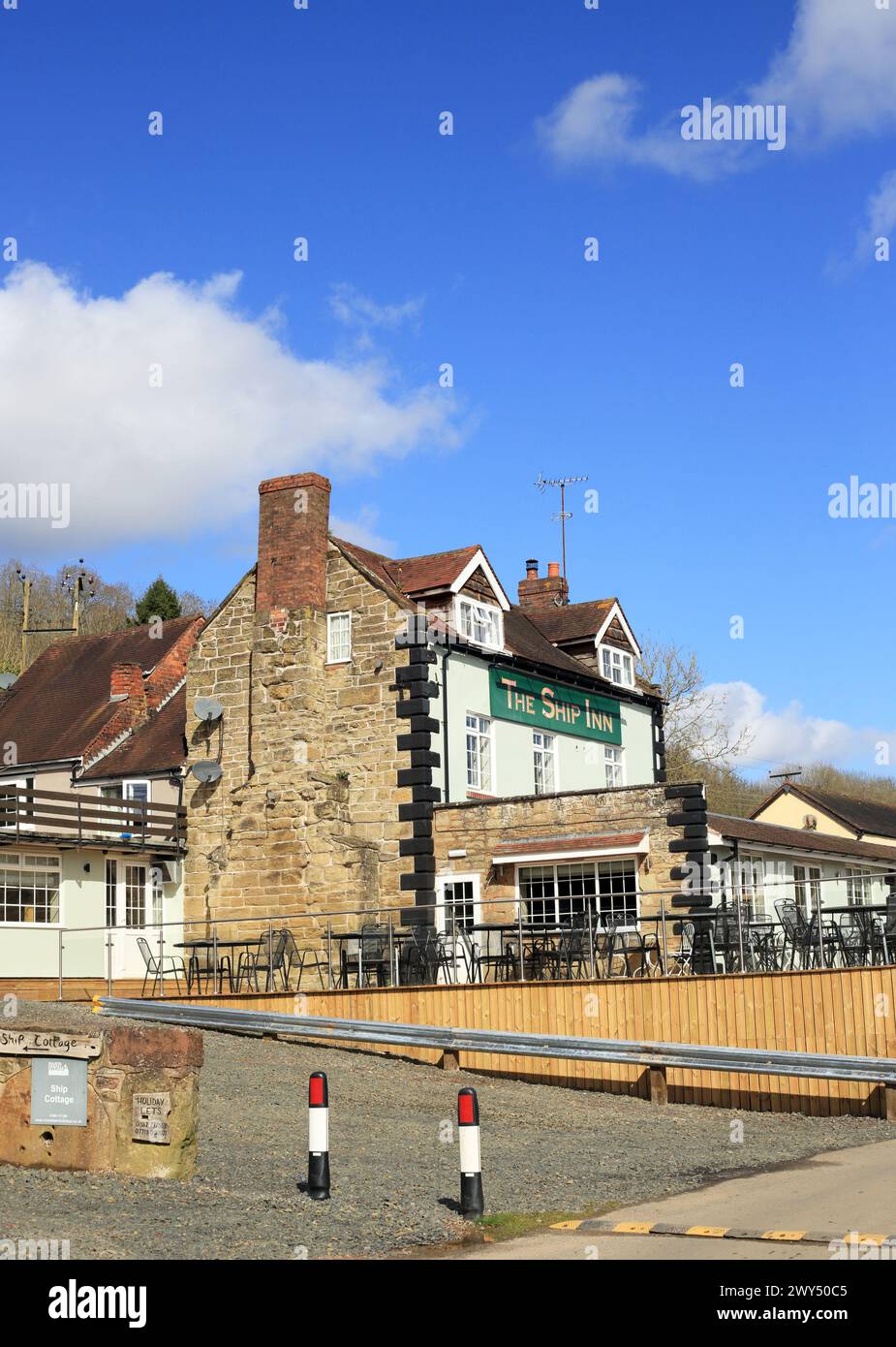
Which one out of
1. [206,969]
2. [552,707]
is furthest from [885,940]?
[206,969]

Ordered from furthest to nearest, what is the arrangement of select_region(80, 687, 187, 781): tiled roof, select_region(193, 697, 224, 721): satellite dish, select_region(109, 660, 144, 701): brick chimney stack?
select_region(109, 660, 144, 701): brick chimney stack
select_region(80, 687, 187, 781): tiled roof
select_region(193, 697, 224, 721): satellite dish

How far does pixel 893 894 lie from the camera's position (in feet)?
77.6

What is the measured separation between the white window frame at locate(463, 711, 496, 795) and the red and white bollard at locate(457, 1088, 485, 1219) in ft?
60.7

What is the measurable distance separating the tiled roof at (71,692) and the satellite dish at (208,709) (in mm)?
6323

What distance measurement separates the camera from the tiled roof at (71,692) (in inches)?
1406

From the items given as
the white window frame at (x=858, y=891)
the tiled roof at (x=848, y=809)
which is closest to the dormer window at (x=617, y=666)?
the white window frame at (x=858, y=891)

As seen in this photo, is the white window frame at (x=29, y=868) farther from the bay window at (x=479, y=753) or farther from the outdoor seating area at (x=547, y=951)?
the bay window at (x=479, y=753)

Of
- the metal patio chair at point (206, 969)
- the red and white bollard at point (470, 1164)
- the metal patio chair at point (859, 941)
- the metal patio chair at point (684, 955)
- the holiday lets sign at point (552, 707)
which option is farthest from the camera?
the holiday lets sign at point (552, 707)

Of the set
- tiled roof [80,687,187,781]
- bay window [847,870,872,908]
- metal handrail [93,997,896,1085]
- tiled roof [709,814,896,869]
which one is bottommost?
metal handrail [93,997,896,1085]

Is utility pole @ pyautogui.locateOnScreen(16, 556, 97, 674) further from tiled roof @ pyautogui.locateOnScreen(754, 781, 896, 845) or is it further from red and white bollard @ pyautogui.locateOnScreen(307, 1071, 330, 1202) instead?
red and white bollard @ pyautogui.locateOnScreen(307, 1071, 330, 1202)

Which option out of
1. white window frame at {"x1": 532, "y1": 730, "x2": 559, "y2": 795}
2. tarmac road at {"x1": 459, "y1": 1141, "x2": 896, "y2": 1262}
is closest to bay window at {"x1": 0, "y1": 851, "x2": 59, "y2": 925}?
white window frame at {"x1": 532, "y1": 730, "x2": 559, "y2": 795}

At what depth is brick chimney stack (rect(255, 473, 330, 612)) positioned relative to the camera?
29.1 metres
